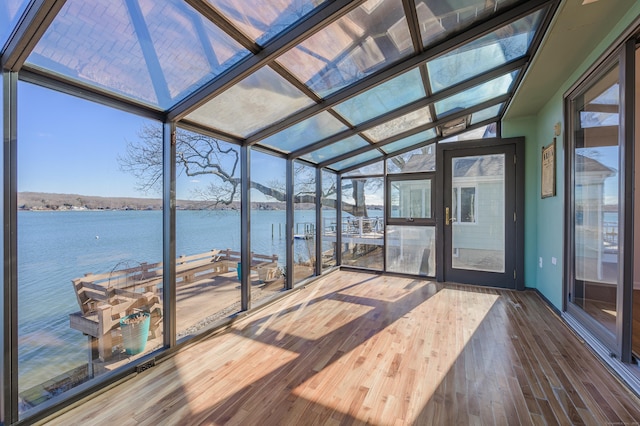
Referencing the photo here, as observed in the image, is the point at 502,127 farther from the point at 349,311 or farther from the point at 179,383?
the point at 179,383

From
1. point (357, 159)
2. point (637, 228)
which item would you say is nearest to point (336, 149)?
point (357, 159)

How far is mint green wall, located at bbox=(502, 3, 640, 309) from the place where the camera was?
296cm

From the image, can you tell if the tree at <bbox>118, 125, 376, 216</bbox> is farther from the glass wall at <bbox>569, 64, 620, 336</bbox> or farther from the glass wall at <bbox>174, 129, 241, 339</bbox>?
the glass wall at <bbox>569, 64, 620, 336</bbox>

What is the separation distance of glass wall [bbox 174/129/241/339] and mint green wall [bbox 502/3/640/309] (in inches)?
138

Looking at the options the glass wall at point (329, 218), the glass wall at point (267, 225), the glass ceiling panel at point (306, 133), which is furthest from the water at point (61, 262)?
the glass wall at point (329, 218)

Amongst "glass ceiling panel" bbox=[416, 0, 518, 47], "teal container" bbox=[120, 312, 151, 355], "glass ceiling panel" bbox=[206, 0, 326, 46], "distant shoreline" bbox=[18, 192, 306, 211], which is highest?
"glass ceiling panel" bbox=[416, 0, 518, 47]

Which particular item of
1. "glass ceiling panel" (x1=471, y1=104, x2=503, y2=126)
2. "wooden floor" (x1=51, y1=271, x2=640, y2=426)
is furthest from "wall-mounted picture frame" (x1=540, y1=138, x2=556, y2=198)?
"wooden floor" (x1=51, y1=271, x2=640, y2=426)

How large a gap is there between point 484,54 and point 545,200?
2167mm

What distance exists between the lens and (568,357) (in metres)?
2.18

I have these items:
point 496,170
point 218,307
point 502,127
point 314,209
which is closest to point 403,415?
point 218,307

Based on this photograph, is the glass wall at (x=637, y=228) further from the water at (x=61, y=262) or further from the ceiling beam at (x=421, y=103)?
the water at (x=61, y=262)

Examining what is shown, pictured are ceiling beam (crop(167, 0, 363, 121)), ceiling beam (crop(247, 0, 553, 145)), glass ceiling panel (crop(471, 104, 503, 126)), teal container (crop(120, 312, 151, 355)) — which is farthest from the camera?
glass ceiling panel (crop(471, 104, 503, 126))

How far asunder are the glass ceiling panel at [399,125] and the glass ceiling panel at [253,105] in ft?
4.97

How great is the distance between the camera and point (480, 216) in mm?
4312
